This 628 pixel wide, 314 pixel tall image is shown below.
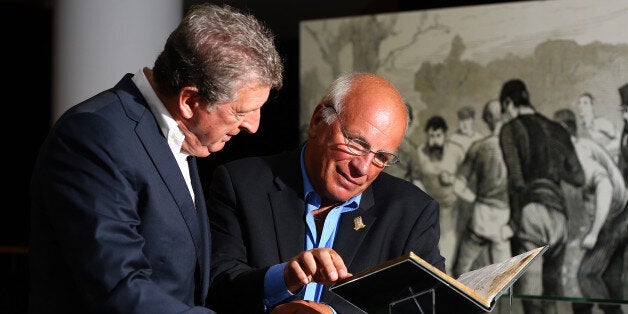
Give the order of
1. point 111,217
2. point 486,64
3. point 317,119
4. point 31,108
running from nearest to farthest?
point 111,217
point 317,119
point 486,64
point 31,108

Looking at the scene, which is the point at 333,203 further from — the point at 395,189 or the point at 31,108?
the point at 31,108

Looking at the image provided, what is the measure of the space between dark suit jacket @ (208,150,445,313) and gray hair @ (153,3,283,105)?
28.8 inches

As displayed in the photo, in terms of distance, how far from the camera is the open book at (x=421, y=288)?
1974 mm

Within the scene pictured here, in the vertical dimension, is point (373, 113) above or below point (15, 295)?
above

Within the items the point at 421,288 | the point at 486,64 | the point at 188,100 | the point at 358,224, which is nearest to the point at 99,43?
the point at 486,64

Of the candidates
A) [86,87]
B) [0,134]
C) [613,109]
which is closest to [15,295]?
[0,134]

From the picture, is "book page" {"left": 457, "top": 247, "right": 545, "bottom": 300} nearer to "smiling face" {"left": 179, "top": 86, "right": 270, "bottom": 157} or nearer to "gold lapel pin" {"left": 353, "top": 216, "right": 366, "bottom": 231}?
"gold lapel pin" {"left": 353, "top": 216, "right": 366, "bottom": 231}

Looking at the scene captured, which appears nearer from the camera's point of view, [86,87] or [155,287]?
[155,287]

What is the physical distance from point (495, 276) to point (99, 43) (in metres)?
2.96

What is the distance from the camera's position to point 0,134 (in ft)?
31.6

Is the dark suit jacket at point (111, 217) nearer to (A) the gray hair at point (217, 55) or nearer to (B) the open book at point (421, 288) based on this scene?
(A) the gray hair at point (217, 55)

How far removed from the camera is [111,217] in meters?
1.94

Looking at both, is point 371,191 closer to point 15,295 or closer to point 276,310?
point 276,310

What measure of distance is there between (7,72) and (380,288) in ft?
27.2
